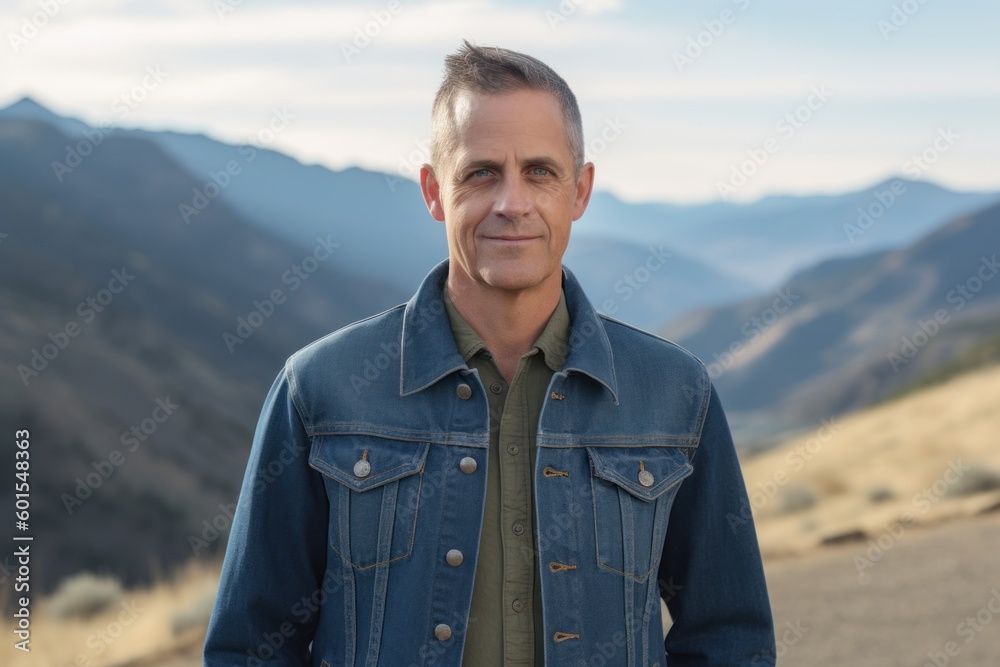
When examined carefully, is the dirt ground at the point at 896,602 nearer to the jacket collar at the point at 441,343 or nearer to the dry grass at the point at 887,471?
the dry grass at the point at 887,471

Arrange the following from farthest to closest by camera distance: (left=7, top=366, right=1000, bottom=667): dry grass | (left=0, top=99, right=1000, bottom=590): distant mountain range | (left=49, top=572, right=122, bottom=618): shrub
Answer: (left=0, top=99, right=1000, bottom=590): distant mountain range
(left=49, top=572, right=122, bottom=618): shrub
(left=7, top=366, right=1000, bottom=667): dry grass

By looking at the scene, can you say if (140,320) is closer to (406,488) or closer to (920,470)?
(920,470)

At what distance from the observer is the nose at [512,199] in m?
2.33

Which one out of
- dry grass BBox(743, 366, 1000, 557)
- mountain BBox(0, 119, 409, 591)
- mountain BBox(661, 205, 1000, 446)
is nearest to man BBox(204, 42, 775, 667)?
dry grass BBox(743, 366, 1000, 557)

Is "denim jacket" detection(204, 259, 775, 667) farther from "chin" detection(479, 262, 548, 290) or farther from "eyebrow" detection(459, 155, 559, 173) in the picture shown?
"eyebrow" detection(459, 155, 559, 173)

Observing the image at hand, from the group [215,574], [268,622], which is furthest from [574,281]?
[215,574]

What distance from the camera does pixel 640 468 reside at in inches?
97.0

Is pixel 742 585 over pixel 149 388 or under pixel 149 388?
under

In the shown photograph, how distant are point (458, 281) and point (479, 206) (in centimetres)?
23

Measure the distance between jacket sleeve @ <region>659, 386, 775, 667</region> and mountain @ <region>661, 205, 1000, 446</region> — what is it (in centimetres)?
11738

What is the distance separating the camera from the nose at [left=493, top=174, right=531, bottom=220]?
7.65 ft

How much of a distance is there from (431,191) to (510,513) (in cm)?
82

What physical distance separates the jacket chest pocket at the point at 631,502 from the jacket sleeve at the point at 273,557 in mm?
652

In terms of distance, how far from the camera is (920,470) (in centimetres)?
1994
